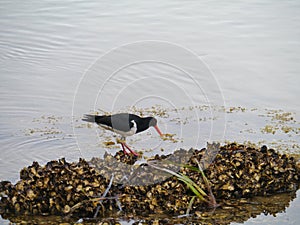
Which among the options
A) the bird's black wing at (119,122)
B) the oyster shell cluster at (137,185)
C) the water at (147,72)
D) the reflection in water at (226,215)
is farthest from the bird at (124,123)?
the reflection in water at (226,215)

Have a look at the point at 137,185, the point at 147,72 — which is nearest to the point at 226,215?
the point at 137,185

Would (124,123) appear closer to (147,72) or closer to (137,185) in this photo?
(137,185)

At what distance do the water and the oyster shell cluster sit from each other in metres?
0.36

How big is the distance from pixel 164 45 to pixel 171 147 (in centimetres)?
327

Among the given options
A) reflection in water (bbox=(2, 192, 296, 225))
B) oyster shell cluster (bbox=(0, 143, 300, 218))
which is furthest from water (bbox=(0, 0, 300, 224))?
oyster shell cluster (bbox=(0, 143, 300, 218))

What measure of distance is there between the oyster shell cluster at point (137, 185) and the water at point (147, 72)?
1.18 feet

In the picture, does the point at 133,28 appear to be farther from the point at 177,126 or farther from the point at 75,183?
the point at 75,183

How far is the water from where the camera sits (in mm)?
5363

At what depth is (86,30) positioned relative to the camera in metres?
9.11

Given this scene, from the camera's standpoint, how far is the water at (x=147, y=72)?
5.36 m

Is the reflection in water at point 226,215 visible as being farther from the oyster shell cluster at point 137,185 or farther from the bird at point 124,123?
the bird at point 124,123

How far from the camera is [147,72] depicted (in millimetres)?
7199

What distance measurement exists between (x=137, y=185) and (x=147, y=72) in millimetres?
3198

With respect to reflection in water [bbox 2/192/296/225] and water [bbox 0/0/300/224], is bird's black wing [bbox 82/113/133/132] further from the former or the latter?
reflection in water [bbox 2/192/296/225]
